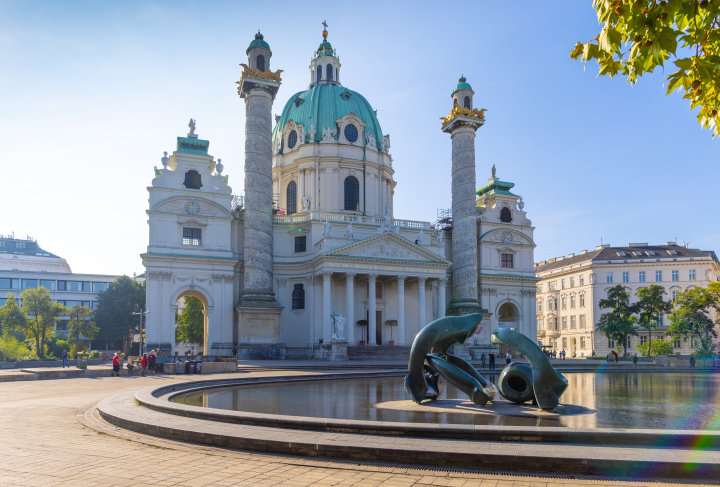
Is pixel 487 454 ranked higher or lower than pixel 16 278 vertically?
lower

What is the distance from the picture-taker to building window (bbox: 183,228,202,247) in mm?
54500

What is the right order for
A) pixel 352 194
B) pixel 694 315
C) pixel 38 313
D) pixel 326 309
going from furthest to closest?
pixel 38 313 < pixel 352 194 < pixel 694 315 < pixel 326 309

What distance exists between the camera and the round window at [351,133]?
6681 cm

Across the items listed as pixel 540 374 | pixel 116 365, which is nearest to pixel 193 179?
pixel 116 365

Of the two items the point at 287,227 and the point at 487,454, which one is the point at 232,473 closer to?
the point at 487,454

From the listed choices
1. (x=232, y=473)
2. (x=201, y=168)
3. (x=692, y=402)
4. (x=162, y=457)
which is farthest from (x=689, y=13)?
(x=201, y=168)

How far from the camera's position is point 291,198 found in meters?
67.4

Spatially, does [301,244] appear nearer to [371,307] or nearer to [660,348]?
[371,307]

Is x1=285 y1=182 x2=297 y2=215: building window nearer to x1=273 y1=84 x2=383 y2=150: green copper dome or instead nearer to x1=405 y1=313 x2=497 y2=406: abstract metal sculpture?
x1=273 y1=84 x2=383 y2=150: green copper dome

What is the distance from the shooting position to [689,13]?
5949mm

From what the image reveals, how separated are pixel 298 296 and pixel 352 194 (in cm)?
1409

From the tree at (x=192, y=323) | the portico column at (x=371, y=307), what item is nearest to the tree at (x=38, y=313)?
the tree at (x=192, y=323)

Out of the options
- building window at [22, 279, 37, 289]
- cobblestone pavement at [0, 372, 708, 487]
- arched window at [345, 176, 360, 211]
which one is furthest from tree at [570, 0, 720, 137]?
building window at [22, 279, 37, 289]

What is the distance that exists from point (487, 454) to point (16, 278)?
114137mm
